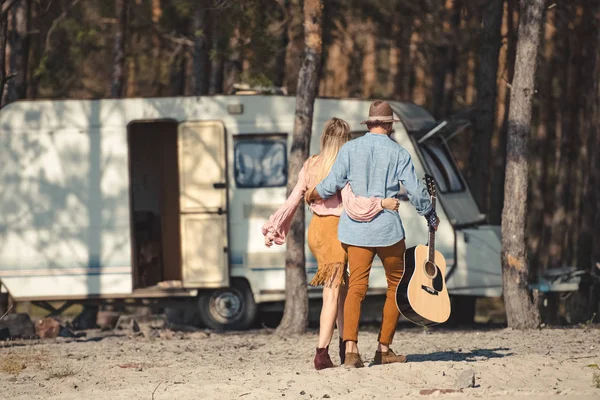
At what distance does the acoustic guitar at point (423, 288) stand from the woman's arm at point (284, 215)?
2.99 ft

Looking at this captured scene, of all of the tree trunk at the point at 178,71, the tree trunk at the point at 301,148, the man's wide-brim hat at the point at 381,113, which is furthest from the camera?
the tree trunk at the point at 178,71

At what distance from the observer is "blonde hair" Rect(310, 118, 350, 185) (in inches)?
337

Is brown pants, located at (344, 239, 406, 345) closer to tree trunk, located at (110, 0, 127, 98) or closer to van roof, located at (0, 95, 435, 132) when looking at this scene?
van roof, located at (0, 95, 435, 132)

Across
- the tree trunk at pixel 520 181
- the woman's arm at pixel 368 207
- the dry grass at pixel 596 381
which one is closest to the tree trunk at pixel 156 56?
the tree trunk at pixel 520 181

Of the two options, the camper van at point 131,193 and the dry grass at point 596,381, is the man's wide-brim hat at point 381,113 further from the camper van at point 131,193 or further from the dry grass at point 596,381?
the camper van at point 131,193

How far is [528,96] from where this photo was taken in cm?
1184

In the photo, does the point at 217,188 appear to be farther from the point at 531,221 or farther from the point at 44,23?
the point at 531,221

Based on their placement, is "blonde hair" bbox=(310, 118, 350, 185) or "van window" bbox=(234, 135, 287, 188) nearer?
"blonde hair" bbox=(310, 118, 350, 185)

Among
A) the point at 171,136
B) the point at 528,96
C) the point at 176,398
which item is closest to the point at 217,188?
the point at 171,136

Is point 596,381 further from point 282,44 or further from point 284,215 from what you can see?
point 282,44

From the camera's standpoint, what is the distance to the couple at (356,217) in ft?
26.6

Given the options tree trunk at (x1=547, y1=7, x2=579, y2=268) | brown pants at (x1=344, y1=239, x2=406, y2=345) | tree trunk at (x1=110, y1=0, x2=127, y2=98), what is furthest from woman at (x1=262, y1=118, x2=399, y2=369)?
tree trunk at (x1=547, y1=7, x2=579, y2=268)

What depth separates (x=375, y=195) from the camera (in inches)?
320

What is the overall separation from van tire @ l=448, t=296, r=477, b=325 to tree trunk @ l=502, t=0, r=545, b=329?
8.92ft
